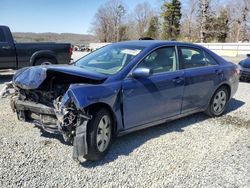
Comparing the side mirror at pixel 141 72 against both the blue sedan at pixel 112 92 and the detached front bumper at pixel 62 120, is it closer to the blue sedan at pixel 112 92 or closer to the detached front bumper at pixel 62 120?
the blue sedan at pixel 112 92

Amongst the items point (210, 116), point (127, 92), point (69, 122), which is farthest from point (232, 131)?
point (69, 122)

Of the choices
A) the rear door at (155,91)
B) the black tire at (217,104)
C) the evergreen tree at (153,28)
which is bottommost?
the black tire at (217,104)

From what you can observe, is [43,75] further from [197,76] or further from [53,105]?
[197,76]

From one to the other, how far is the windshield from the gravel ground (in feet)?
3.83

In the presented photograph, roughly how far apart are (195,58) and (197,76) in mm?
410

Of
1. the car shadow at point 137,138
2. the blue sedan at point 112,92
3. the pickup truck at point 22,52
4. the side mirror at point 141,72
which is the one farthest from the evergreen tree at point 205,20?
the side mirror at point 141,72

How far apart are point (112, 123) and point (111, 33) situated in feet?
218

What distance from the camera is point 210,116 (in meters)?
5.87

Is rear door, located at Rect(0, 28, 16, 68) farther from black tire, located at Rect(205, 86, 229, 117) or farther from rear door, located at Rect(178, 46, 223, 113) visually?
black tire, located at Rect(205, 86, 229, 117)

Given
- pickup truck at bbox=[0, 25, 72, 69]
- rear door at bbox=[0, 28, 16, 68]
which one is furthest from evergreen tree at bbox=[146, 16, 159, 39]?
rear door at bbox=[0, 28, 16, 68]

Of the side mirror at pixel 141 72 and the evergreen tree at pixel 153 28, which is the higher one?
the evergreen tree at pixel 153 28

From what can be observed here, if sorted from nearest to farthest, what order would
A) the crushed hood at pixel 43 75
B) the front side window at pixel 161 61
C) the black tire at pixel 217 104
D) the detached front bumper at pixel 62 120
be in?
the detached front bumper at pixel 62 120
the crushed hood at pixel 43 75
the front side window at pixel 161 61
the black tire at pixel 217 104

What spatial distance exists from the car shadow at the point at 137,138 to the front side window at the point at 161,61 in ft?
3.52

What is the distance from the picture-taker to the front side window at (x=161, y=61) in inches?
176
